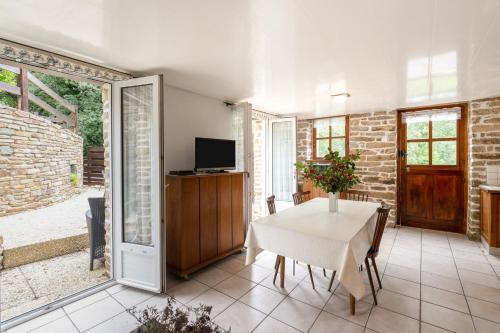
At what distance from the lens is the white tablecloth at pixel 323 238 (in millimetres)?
1777

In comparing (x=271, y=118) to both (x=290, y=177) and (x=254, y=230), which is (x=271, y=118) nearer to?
(x=290, y=177)

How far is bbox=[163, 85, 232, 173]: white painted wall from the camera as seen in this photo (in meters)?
3.17

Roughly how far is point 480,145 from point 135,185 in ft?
17.3

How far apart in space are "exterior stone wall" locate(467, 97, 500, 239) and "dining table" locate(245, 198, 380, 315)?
258 centimetres

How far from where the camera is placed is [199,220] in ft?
9.57

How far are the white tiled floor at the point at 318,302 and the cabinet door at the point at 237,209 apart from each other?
40cm

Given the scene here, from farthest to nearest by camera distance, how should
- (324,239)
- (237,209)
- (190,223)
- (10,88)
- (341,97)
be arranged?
(10,88)
(341,97)
(237,209)
(190,223)
(324,239)

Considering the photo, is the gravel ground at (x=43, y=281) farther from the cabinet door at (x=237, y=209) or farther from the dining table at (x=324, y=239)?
the dining table at (x=324, y=239)

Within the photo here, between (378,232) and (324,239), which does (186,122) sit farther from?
(378,232)

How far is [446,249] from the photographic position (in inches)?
141

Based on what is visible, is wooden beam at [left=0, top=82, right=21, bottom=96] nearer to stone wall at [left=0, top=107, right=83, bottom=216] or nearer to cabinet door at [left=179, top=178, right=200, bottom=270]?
stone wall at [left=0, top=107, right=83, bottom=216]

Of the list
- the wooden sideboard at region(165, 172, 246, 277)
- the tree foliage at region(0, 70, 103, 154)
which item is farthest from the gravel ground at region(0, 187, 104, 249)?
the tree foliage at region(0, 70, 103, 154)

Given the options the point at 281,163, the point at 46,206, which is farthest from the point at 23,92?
the point at 281,163

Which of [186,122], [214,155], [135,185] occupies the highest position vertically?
[186,122]
